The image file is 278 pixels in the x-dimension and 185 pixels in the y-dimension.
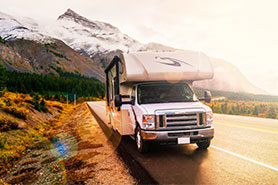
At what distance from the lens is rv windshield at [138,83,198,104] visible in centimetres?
729

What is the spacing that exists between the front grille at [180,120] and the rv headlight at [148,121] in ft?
0.54

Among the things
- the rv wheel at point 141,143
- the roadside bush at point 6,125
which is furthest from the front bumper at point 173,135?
the roadside bush at point 6,125

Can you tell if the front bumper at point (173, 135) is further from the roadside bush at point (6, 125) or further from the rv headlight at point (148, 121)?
the roadside bush at point (6, 125)

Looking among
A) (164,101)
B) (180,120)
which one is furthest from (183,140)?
(164,101)

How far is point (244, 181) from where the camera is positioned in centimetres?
451

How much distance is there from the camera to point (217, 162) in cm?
577

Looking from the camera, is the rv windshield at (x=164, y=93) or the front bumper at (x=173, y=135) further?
the rv windshield at (x=164, y=93)

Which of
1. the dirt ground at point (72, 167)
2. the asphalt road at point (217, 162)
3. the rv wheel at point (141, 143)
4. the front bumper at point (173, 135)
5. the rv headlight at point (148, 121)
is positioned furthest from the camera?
the rv wheel at point (141, 143)

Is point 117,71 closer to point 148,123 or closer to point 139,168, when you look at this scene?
point 148,123

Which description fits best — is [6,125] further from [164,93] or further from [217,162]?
[217,162]

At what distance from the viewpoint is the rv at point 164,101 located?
6176 millimetres

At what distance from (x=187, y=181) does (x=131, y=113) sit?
345cm

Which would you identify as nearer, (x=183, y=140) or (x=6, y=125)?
(x=183, y=140)

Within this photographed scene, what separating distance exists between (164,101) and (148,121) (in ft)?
3.98
